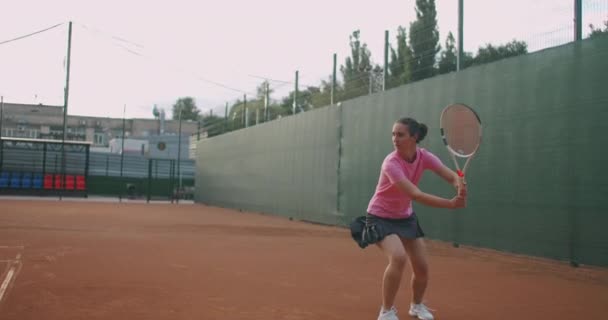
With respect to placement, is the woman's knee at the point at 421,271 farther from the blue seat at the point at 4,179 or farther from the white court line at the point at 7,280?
the blue seat at the point at 4,179

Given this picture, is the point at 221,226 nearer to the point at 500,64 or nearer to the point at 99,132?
the point at 500,64

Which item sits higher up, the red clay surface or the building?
the building

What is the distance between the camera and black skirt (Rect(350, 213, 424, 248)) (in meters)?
4.42

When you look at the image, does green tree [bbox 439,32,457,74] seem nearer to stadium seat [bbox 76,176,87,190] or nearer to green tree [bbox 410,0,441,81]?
green tree [bbox 410,0,441,81]

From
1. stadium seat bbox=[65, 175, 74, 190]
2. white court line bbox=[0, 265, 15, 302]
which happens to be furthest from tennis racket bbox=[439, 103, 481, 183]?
stadium seat bbox=[65, 175, 74, 190]

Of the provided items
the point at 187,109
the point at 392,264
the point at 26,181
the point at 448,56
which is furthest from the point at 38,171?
the point at 187,109

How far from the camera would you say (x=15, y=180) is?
103 feet

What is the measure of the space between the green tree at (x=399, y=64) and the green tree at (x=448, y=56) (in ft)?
3.62

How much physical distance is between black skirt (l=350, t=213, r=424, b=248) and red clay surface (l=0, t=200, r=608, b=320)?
0.81m

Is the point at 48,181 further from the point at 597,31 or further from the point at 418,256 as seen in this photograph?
the point at 418,256

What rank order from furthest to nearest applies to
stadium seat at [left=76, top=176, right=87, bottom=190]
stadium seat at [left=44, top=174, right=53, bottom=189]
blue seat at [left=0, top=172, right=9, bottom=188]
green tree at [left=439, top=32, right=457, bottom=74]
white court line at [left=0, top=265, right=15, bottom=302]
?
stadium seat at [left=76, top=176, right=87, bottom=190], stadium seat at [left=44, top=174, right=53, bottom=189], blue seat at [left=0, top=172, right=9, bottom=188], green tree at [left=439, top=32, right=457, bottom=74], white court line at [left=0, top=265, right=15, bottom=302]

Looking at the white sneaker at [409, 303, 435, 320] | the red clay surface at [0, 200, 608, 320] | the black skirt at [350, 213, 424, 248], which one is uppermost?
the black skirt at [350, 213, 424, 248]

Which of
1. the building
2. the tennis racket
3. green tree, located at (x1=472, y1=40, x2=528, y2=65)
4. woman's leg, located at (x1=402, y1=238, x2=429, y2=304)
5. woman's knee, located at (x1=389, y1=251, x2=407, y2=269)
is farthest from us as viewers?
the building

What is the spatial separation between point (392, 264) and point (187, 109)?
102612mm
